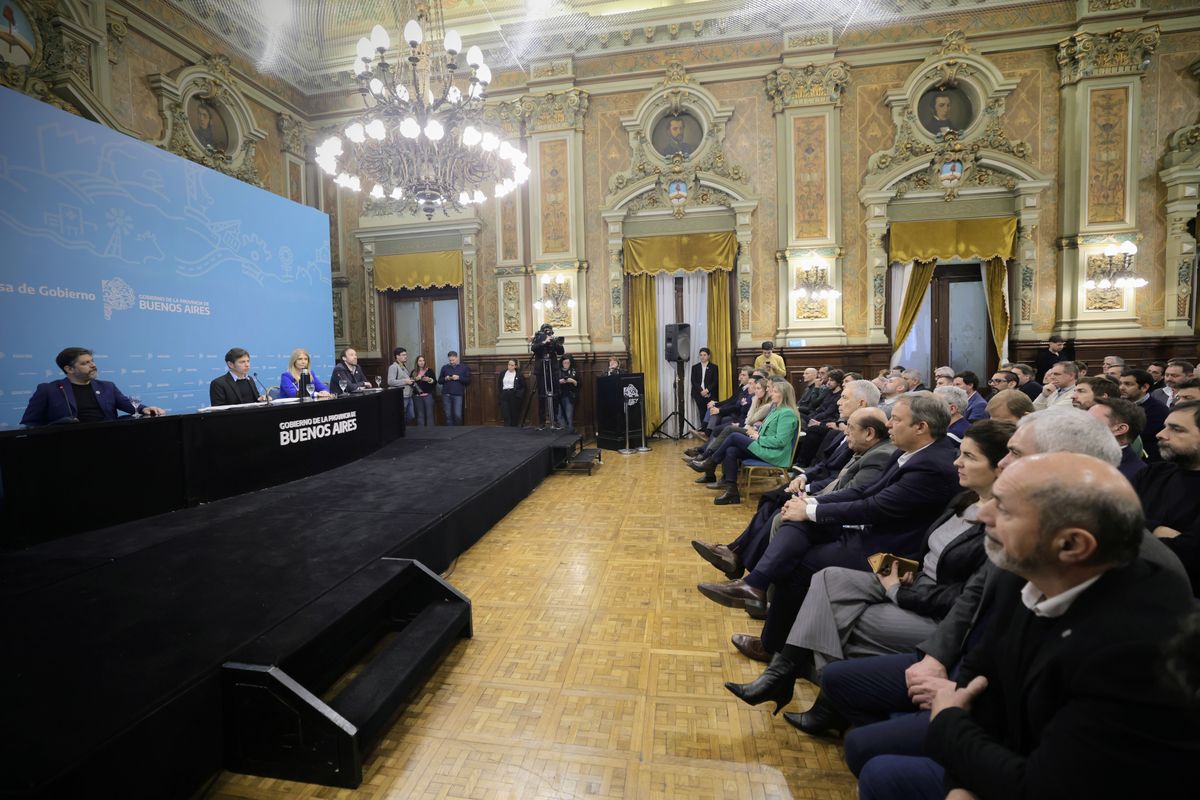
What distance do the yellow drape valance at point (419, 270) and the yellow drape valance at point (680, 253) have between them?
2843mm

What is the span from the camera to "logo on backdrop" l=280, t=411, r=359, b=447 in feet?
14.4

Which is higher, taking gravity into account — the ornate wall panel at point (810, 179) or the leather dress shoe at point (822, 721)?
the ornate wall panel at point (810, 179)

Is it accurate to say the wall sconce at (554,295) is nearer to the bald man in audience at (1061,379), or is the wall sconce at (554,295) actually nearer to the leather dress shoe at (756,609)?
the bald man in audience at (1061,379)

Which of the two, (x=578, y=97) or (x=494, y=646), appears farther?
(x=578, y=97)

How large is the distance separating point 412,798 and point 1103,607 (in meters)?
1.78

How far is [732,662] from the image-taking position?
2.40 meters

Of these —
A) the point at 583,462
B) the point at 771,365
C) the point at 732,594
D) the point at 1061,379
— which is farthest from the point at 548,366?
the point at 1061,379

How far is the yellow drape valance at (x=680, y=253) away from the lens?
8383 millimetres

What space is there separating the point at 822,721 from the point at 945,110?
8.76 m

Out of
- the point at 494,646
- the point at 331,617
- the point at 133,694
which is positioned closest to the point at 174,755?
the point at 133,694

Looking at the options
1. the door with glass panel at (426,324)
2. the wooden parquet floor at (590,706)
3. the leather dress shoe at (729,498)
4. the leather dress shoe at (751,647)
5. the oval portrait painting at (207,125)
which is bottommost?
the wooden parquet floor at (590,706)

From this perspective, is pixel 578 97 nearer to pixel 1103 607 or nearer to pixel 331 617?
pixel 331 617

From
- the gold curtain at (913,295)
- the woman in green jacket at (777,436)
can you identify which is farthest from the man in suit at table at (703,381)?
the woman in green jacket at (777,436)

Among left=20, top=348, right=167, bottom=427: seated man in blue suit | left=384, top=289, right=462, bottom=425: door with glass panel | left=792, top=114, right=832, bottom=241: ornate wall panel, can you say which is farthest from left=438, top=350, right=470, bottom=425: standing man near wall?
left=792, top=114, right=832, bottom=241: ornate wall panel
